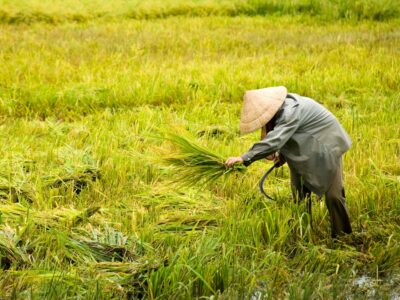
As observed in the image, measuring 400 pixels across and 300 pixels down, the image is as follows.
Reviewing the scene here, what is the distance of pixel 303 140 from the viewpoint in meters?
3.01

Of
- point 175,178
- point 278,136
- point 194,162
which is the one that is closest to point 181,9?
point 175,178

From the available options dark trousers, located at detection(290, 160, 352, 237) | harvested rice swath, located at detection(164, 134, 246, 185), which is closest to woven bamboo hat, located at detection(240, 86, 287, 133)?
harvested rice swath, located at detection(164, 134, 246, 185)

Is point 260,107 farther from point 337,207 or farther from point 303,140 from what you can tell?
point 337,207

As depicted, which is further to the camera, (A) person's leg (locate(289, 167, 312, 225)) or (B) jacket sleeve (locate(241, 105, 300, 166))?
(A) person's leg (locate(289, 167, 312, 225))

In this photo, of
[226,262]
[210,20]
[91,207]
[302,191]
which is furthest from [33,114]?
[210,20]

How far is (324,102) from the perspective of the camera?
19.0 ft

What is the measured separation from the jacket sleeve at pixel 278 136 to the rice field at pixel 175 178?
325 mm

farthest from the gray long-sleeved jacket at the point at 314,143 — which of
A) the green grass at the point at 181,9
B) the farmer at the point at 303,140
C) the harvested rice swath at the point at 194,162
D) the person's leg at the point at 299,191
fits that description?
the green grass at the point at 181,9

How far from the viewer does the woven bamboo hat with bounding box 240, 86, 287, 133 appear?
9.53 feet

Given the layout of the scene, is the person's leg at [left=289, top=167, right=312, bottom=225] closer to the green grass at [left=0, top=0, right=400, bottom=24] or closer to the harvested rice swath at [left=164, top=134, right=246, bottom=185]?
the harvested rice swath at [left=164, top=134, right=246, bottom=185]

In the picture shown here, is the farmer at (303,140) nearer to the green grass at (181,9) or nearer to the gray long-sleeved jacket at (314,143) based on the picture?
the gray long-sleeved jacket at (314,143)

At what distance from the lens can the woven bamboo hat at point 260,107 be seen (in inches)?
114

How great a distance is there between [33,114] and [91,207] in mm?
2438

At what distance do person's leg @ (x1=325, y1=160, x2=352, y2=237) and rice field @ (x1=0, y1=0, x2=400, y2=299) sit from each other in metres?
0.06
